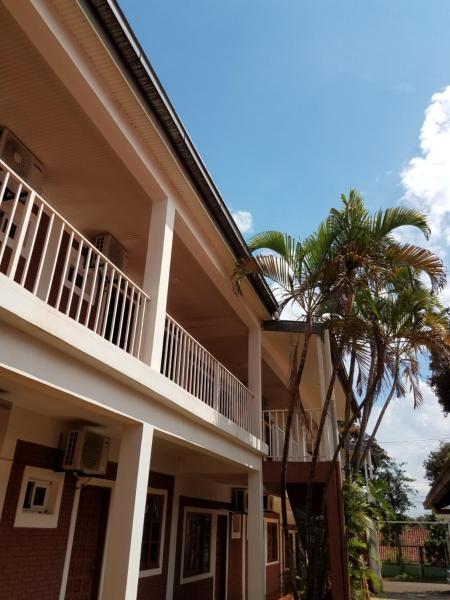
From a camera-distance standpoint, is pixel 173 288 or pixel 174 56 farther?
pixel 173 288

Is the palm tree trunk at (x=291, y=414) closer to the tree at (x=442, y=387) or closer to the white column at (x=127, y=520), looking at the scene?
the white column at (x=127, y=520)

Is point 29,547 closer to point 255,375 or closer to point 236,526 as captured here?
point 255,375

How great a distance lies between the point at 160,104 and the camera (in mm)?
4730

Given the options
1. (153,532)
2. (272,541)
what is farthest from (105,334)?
(272,541)

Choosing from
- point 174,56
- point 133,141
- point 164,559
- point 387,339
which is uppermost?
point 174,56

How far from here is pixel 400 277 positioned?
789 centimetres

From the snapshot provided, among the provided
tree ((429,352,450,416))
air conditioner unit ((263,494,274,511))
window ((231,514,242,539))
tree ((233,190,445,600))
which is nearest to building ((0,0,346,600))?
tree ((233,190,445,600))

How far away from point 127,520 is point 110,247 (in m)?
4.35

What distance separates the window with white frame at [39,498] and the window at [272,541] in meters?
9.07

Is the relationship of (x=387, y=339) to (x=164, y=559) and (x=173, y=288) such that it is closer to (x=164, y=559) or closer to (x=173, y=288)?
(x=173, y=288)

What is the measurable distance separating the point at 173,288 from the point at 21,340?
18.5 feet

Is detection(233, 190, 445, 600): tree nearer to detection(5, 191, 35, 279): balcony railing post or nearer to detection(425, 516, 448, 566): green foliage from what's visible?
detection(5, 191, 35, 279): balcony railing post

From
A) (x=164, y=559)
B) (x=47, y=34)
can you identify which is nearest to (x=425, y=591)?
(x=164, y=559)

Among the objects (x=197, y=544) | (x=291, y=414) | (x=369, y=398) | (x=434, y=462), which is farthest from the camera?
(x=434, y=462)
